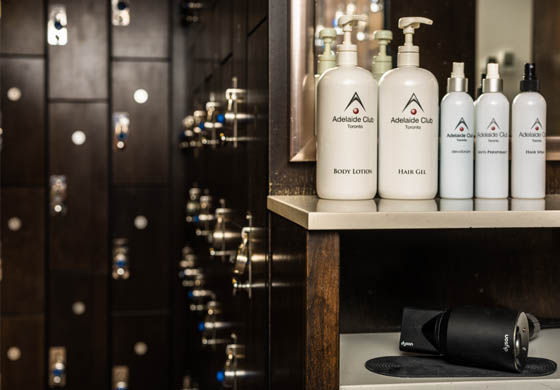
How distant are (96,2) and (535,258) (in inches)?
98.4

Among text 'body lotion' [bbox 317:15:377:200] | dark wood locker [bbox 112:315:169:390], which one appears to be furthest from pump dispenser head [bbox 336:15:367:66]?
dark wood locker [bbox 112:315:169:390]

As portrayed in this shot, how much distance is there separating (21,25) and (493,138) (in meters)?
2.59

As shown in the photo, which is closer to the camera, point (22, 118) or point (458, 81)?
point (458, 81)

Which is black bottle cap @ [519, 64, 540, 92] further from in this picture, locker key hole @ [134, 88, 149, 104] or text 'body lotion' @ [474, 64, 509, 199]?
locker key hole @ [134, 88, 149, 104]

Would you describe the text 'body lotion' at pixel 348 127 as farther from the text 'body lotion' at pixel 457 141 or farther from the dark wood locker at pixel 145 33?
the dark wood locker at pixel 145 33

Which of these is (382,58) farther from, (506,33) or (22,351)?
(22,351)

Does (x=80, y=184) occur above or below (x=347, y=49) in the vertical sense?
below

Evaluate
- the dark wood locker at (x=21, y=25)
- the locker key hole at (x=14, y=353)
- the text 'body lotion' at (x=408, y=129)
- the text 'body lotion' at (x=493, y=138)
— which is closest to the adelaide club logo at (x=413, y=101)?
the text 'body lotion' at (x=408, y=129)

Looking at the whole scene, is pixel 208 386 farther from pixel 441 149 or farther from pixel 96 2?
pixel 96 2

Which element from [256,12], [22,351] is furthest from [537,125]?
[22,351]

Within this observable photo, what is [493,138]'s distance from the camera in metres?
1.08

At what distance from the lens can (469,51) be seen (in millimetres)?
1273

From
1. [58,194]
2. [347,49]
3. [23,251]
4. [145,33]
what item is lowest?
[23,251]

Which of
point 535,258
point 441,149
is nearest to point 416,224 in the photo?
point 441,149
